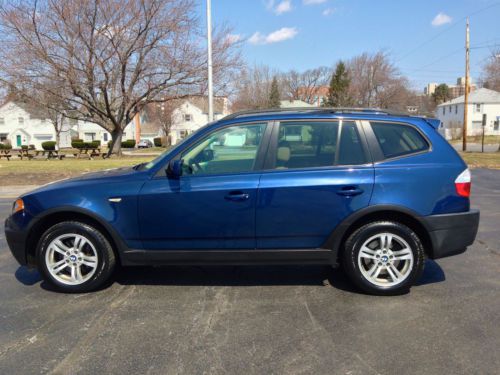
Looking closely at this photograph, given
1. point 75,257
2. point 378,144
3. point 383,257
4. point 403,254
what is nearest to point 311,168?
point 378,144

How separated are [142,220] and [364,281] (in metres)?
2.24

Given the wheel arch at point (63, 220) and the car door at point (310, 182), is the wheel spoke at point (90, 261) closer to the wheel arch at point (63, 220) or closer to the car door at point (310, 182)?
the wheel arch at point (63, 220)

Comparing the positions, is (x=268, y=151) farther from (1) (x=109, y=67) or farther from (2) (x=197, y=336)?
(1) (x=109, y=67)

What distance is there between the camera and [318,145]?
400 cm

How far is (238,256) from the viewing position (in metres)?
3.96

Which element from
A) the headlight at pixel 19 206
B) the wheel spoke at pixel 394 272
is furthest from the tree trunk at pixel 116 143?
the wheel spoke at pixel 394 272

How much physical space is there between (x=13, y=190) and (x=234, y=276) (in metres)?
10.5

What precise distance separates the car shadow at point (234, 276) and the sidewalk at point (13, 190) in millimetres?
7692

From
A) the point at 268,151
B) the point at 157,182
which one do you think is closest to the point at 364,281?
the point at 268,151

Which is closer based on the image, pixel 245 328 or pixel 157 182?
pixel 245 328

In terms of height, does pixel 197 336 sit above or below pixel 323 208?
below

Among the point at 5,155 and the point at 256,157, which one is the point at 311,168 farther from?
the point at 5,155

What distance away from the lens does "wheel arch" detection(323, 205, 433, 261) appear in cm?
386

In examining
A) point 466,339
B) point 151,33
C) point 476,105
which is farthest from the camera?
point 476,105
